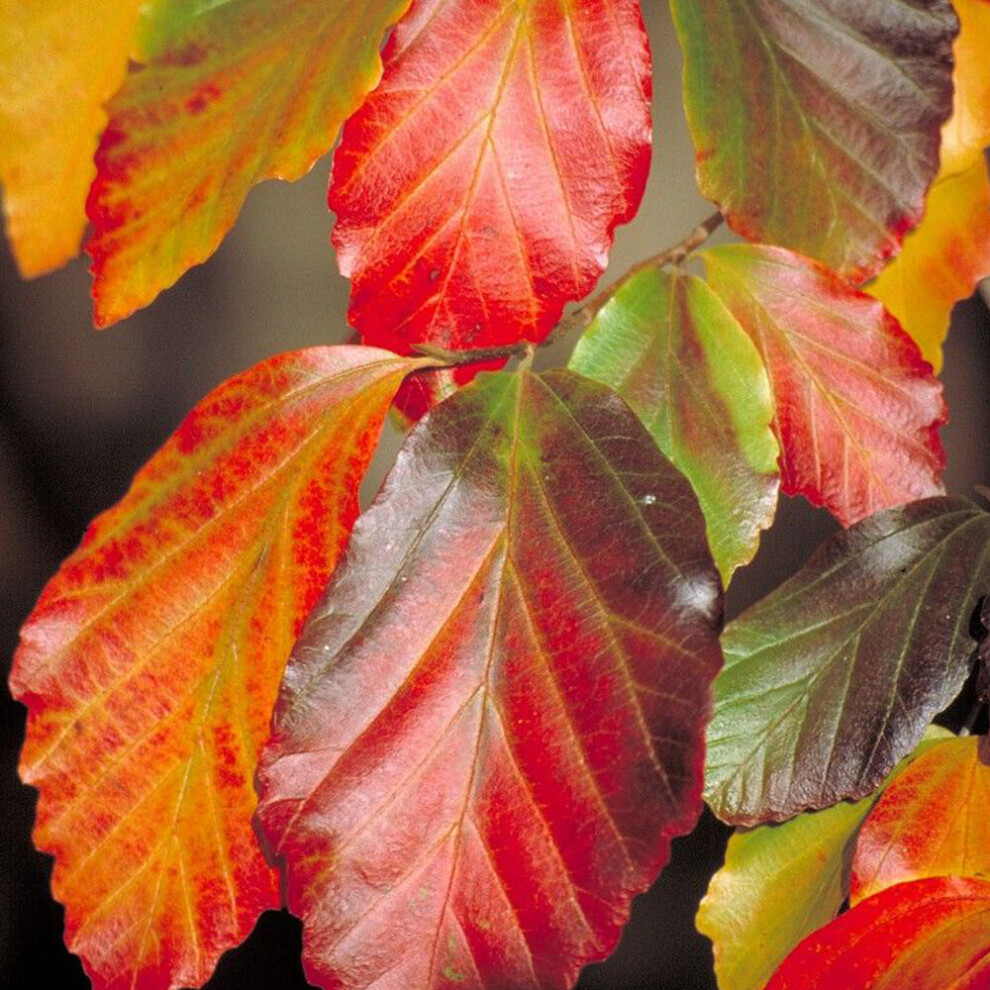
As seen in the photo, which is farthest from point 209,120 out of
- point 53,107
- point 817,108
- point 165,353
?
point 165,353

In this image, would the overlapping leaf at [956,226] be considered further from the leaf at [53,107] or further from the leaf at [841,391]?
the leaf at [53,107]

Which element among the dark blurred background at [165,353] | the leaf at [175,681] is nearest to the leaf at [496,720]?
the leaf at [175,681]

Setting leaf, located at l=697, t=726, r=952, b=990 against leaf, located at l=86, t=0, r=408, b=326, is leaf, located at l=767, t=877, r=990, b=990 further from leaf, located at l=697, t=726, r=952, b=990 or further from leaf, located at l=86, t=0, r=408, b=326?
leaf, located at l=86, t=0, r=408, b=326

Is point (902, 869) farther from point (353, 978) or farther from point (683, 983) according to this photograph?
point (683, 983)

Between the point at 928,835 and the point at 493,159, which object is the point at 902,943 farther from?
the point at 493,159

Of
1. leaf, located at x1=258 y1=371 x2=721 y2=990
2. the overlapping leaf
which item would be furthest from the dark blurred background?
leaf, located at x1=258 y1=371 x2=721 y2=990

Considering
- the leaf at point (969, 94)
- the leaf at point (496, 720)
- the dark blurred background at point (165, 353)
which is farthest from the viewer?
the dark blurred background at point (165, 353)
